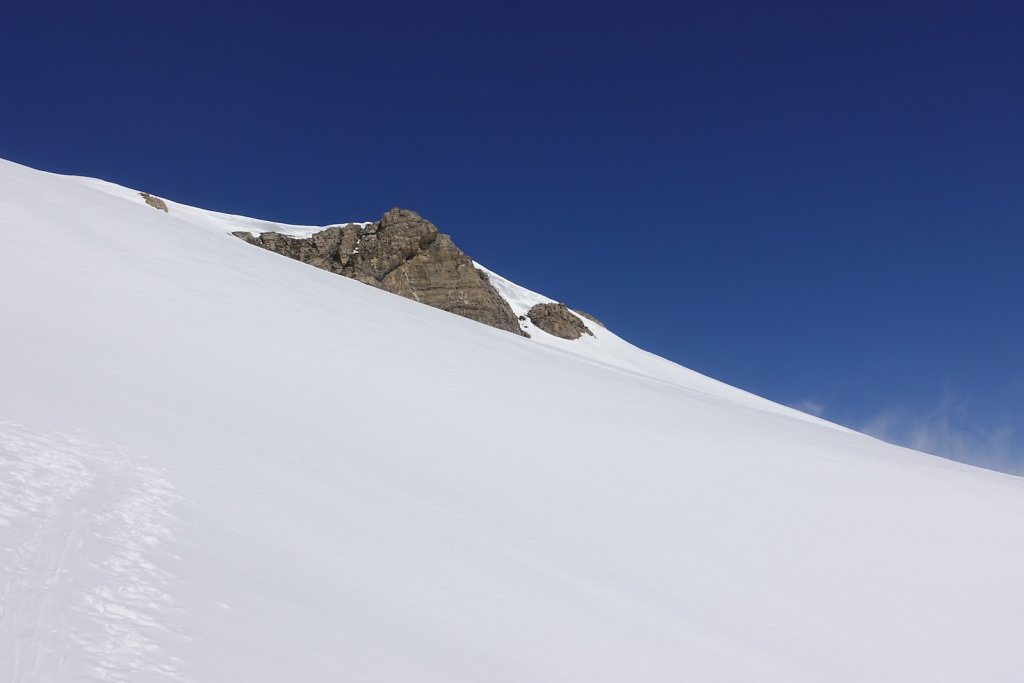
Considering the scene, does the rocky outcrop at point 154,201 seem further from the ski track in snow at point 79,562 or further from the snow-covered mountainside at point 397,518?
the ski track in snow at point 79,562

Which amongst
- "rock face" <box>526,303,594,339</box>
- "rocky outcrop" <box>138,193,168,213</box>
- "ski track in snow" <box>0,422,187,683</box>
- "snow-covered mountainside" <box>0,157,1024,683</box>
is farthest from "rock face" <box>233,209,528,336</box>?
"ski track in snow" <box>0,422,187,683</box>

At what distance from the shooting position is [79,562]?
3344 millimetres

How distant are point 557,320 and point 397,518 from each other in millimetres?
60100

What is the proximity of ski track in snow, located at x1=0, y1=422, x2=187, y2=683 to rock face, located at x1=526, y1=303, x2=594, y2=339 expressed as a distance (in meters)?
59.7

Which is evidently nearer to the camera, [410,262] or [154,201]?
[154,201]

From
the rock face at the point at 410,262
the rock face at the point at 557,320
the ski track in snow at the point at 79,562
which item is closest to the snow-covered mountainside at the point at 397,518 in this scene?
the ski track in snow at the point at 79,562

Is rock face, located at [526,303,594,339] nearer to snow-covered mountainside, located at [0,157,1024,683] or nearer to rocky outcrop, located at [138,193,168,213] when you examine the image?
rocky outcrop, located at [138,193,168,213]

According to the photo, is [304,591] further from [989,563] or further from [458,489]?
[989,563]

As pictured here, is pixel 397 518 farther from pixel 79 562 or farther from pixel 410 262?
pixel 410 262

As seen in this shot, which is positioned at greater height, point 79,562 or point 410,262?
point 410,262

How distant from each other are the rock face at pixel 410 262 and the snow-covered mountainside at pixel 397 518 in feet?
128

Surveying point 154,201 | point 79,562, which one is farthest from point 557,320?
point 79,562

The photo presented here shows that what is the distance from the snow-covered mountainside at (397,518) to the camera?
3.43 m

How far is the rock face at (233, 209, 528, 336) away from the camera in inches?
2013
